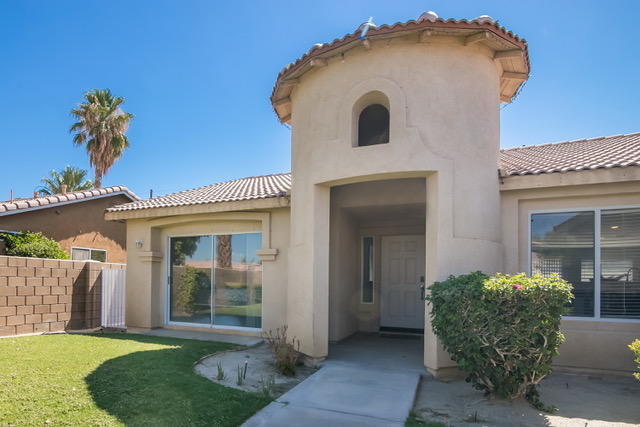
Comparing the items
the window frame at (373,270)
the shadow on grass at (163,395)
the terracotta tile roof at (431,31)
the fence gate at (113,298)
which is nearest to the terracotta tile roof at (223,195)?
the fence gate at (113,298)

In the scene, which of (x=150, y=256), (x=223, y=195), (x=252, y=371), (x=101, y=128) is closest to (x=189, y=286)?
(x=150, y=256)

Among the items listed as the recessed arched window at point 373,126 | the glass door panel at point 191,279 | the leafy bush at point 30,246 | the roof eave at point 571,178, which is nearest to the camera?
the roof eave at point 571,178

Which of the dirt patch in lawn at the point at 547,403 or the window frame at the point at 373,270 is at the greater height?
the window frame at the point at 373,270

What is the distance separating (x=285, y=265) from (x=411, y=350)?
3361 millimetres

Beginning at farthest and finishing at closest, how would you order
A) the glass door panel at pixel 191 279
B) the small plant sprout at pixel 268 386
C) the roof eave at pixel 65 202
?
the roof eave at pixel 65 202, the glass door panel at pixel 191 279, the small plant sprout at pixel 268 386

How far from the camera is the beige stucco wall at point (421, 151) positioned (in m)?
6.88

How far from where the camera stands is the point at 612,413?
5258mm

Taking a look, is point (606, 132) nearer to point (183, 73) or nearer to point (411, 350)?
point (411, 350)

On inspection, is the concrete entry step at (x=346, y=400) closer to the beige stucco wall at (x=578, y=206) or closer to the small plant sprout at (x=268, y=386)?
the small plant sprout at (x=268, y=386)

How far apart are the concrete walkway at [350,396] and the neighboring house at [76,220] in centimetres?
957

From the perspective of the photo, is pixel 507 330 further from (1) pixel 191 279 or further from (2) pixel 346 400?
(1) pixel 191 279

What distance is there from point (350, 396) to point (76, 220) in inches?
596

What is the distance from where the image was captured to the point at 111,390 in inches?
214

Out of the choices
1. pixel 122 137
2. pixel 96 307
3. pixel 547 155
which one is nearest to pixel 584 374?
pixel 547 155
